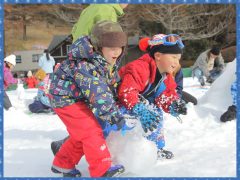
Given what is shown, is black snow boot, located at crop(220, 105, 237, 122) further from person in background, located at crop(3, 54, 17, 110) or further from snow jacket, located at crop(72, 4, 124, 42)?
person in background, located at crop(3, 54, 17, 110)

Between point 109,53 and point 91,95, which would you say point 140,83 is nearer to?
point 109,53

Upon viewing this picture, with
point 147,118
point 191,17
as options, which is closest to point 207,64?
point 147,118

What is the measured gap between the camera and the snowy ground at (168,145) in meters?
2.37

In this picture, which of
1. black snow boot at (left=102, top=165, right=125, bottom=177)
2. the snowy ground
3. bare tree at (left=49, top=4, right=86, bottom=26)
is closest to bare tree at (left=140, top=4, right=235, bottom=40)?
bare tree at (left=49, top=4, right=86, bottom=26)

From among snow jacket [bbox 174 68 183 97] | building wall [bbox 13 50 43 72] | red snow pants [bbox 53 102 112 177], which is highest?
snow jacket [bbox 174 68 183 97]

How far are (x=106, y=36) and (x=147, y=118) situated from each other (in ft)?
1.76

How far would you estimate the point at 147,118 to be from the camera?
7.38 feet

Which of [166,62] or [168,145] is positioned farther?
[168,145]

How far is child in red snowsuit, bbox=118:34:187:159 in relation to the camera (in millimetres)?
2380

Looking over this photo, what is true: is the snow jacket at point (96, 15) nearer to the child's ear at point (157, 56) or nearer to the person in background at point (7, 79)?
the child's ear at point (157, 56)

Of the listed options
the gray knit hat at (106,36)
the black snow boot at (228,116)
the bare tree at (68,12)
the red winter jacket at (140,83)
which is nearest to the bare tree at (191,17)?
the bare tree at (68,12)

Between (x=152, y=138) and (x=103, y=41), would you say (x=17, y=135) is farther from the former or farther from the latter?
(x=103, y=41)

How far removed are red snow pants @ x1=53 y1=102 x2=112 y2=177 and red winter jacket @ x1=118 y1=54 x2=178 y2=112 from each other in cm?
25

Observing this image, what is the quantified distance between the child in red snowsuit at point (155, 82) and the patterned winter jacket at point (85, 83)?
0.17 m
